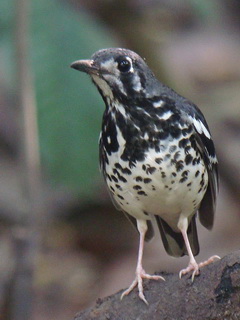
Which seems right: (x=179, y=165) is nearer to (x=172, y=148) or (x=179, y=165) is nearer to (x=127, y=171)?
(x=172, y=148)

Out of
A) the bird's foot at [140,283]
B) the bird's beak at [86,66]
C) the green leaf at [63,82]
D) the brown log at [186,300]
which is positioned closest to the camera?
the brown log at [186,300]

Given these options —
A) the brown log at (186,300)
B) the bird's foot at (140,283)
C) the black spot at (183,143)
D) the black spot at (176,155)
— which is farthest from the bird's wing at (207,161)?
the brown log at (186,300)

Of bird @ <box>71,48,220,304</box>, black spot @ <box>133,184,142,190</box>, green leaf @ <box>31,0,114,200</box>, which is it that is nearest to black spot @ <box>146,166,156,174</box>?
bird @ <box>71,48,220,304</box>

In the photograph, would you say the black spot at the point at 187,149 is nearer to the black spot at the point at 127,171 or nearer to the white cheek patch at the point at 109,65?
the black spot at the point at 127,171

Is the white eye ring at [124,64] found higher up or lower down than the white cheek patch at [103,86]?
higher up

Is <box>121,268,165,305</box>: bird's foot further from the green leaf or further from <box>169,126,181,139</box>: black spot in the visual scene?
the green leaf

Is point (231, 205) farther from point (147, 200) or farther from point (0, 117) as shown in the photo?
point (147, 200)

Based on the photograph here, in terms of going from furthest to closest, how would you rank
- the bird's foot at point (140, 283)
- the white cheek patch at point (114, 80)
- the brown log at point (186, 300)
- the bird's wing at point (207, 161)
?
1. the bird's wing at point (207, 161)
2. the white cheek patch at point (114, 80)
3. the bird's foot at point (140, 283)
4. the brown log at point (186, 300)

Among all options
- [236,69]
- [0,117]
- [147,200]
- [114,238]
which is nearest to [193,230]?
[147,200]
